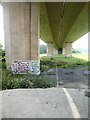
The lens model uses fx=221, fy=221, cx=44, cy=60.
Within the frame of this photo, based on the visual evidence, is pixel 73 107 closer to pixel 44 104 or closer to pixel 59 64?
Answer: pixel 44 104

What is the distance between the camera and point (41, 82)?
49.4ft

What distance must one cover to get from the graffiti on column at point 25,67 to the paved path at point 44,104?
8.00 m

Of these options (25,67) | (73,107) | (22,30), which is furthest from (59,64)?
(73,107)

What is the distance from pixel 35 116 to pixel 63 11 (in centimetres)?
2024

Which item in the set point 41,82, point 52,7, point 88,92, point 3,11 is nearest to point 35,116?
point 88,92

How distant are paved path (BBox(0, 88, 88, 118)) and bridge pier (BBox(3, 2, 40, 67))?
9406mm

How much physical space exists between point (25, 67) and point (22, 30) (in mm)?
3588

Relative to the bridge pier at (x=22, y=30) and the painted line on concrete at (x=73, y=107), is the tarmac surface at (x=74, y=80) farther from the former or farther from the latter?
the painted line on concrete at (x=73, y=107)

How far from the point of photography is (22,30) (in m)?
21.0

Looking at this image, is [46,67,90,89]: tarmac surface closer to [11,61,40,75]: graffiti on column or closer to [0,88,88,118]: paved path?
[11,61,40,75]: graffiti on column

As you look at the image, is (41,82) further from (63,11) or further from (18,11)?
(63,11)

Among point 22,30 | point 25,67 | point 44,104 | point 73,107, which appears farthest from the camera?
point 22,30

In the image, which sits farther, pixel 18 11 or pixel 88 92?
pixel 18 11

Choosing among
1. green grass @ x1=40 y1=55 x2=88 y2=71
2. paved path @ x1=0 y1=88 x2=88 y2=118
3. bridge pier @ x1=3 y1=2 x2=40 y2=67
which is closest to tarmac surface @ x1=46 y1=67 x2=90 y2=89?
bridge pier @ x1=3 y1=2 x2=40 y2=67
